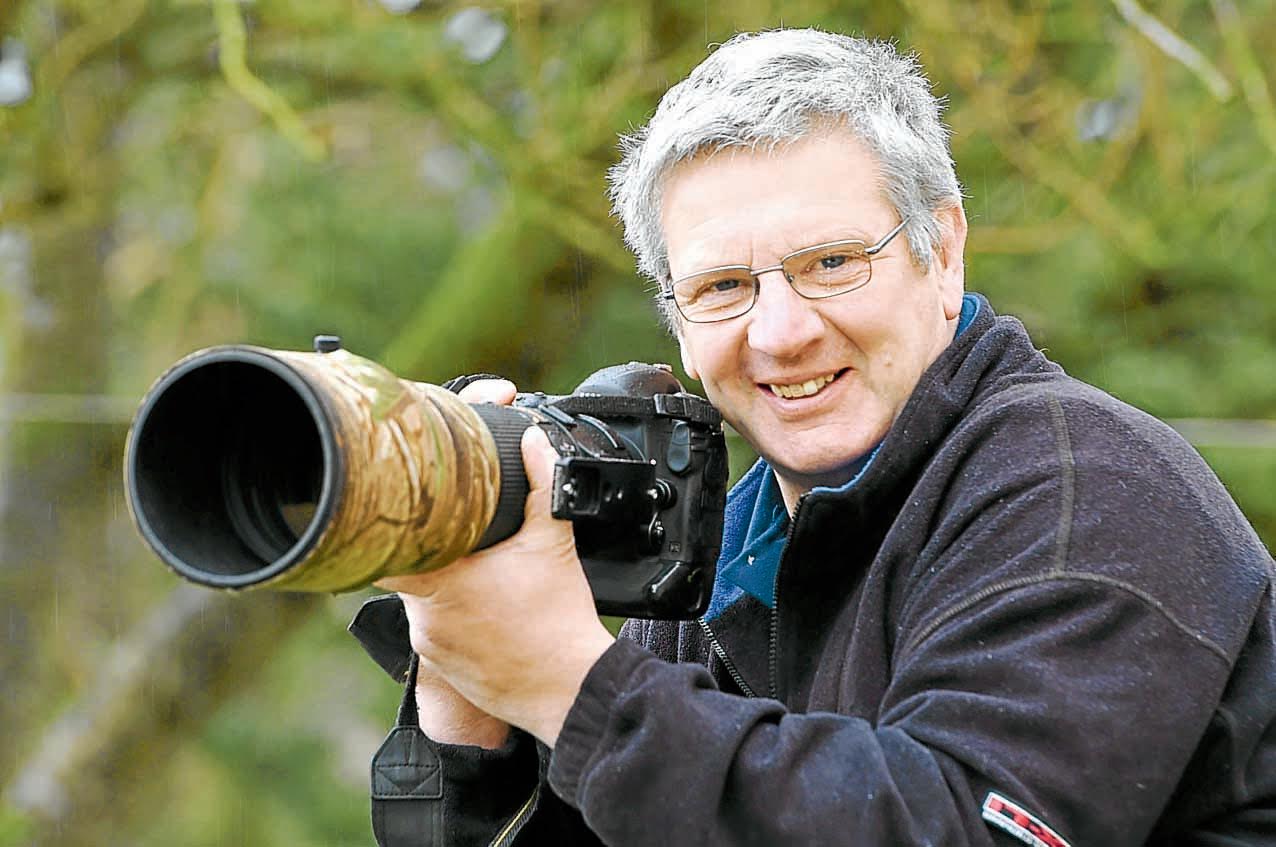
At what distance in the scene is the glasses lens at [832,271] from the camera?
160 centimetres

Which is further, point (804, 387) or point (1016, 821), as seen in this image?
point (804, 387)

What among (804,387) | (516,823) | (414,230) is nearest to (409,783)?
(516,823)

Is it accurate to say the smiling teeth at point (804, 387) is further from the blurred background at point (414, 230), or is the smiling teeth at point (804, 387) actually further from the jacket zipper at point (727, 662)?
the blurred background at point (414, 230)

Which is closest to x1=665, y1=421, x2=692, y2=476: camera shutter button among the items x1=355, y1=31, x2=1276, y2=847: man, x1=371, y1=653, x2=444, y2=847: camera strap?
x1=355, y1=31, x2=1276, y2=847: man

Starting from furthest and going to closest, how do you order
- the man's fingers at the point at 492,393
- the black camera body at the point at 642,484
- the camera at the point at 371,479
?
the man's fingers at the point at 492,393 < the black camera body at the point at 642,484 < the camera at the point at 371,479

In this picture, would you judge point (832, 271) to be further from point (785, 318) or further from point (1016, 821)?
point (1016, 821)

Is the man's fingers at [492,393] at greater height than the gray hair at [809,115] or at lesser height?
lesser

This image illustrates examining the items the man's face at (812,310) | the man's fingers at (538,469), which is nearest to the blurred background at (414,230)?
the man's face at (812,310)

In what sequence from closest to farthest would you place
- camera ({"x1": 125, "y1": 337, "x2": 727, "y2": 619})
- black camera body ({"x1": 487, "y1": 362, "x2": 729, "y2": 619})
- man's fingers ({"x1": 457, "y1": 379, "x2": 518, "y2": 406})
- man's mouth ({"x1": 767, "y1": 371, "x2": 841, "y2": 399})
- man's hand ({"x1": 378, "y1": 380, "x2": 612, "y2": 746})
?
camera ({"x1": 125, "y1": 337, "x2": 727, "y2": 619})
man's hand ({"x1": 378, "y1": 380, "x2": 612, "y2": 746})
black camera body ({"x1": 487, "y1": 362, "x2": 729, "y2": 619})
man's fingers ({"x1": 457, "y1": 379, "x2": 518, "y2": 406})
man's mouth ({"x1": 767, "y1": 371, "x2": 841, "y2": 399})

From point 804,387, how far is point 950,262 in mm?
211

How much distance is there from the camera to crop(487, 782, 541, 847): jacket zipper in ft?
5.59

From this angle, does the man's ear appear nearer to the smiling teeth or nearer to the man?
the man

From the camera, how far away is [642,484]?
1.48 meters

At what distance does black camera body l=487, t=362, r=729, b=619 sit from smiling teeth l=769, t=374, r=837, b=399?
0.25ft
